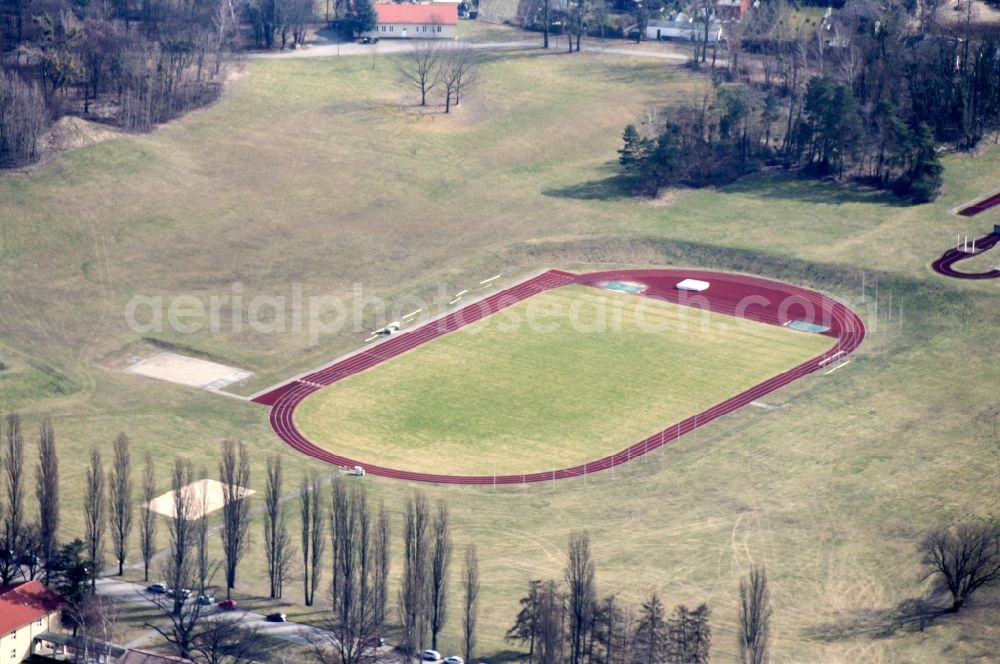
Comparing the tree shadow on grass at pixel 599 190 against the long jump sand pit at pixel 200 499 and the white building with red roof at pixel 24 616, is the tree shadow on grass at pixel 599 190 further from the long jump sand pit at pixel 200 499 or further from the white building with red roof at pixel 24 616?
the white building with red roof at pixel 24 616

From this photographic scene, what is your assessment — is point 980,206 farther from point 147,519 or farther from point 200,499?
point 147,519

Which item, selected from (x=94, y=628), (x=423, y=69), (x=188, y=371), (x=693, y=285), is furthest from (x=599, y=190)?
(x=94, y=628)

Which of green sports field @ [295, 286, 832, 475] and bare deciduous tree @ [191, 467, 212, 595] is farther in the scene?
green sports field @ [295, 286, 832, 475]

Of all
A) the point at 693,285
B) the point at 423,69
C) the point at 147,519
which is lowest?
the point at 147,519

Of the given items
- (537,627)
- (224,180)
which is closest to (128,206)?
(224,180)

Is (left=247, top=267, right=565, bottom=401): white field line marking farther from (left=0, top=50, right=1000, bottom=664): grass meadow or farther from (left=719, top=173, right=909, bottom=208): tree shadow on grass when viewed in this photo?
(left=719, top=173, right=909, bottom=208): tree shadow on grass

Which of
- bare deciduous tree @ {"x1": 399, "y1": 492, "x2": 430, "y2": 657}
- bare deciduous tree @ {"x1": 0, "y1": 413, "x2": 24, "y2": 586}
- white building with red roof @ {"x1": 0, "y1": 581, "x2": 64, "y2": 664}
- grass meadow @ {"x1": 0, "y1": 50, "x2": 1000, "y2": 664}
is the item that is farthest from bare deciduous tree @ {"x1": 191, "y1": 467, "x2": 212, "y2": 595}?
bare deciduous tree @ {"x1": 399, "y1": 492, "x2": 430, "y2": 657}
